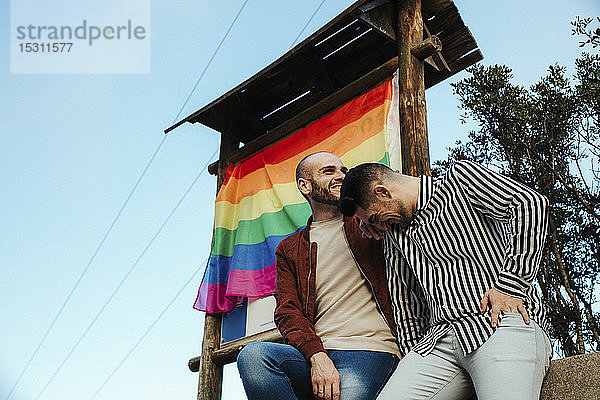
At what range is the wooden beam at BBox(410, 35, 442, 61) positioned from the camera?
3.99 meters

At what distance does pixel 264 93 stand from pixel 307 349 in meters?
3.36

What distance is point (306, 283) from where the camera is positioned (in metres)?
2.79

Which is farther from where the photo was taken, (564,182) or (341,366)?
(564,182)

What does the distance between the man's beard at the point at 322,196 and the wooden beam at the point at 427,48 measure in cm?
151

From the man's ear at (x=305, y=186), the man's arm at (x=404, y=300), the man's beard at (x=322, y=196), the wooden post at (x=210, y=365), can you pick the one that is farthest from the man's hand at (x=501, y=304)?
the wooden post at (x=210, y=365)

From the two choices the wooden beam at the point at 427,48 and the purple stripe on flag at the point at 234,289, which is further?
the purple stripe on flag at the point at 234,289

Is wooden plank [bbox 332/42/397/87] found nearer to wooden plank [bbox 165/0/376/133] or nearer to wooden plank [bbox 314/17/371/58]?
wooden plank [bbox 314/17/371/58]

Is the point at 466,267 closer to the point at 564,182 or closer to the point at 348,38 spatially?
the point at 348,38

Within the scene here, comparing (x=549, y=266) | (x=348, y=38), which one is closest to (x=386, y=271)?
(x=348, y=38)

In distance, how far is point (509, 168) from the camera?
29.6 feet

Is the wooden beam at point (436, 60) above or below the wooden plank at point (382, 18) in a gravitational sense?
below

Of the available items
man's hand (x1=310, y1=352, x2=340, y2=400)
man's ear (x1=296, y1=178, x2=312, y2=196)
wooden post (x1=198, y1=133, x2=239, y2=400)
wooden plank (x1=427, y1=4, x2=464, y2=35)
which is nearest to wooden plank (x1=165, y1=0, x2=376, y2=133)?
wooden plank (x1=427, y1=4, x2=464, y2=35)

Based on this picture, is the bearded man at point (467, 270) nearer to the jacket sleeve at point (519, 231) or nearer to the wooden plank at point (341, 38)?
the jacket sleeve at point (519, 231)

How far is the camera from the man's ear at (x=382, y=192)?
2.37 meters
